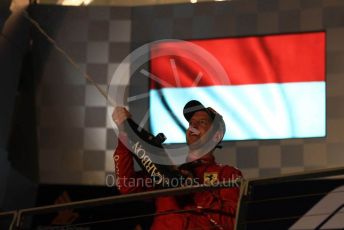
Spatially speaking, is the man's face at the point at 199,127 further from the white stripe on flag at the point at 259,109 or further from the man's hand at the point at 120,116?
the white stripe on flag at the point at 259,109

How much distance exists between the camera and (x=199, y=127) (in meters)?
3.26

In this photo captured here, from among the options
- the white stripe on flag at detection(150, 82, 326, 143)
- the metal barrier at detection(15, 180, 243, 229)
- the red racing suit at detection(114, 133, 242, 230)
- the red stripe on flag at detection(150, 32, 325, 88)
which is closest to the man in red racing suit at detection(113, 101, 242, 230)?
the red racing suit at detection(114, 133, 242, 230)

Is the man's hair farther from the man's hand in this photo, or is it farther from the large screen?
the large screen

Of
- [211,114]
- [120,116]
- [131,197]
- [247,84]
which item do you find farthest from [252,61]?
Result: [131,197]

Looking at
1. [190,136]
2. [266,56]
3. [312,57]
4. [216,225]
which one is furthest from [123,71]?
[216,225]

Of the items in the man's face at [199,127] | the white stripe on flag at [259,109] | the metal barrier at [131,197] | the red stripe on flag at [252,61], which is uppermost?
the red stripe on flag at [252,61]

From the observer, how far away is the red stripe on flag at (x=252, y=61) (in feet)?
15.1

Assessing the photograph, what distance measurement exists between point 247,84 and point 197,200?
1808 mm

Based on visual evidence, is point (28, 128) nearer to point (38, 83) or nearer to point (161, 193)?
point (38, 83)

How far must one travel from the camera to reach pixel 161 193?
2.48 m

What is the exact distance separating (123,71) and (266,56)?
99cm

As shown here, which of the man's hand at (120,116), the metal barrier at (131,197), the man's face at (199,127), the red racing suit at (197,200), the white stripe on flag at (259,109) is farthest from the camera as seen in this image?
the white stripe on flag at (259,109)

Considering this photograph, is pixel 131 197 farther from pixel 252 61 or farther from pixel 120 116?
pixel 252 61

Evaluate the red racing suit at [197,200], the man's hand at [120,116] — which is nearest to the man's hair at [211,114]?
the red racing suit at [197,200]
